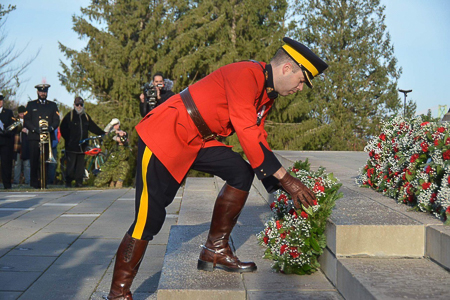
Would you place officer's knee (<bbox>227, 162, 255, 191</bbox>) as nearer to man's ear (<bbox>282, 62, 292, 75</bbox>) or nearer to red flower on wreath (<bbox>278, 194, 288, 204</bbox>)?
red flower on wreath (<bbox>278, 194, 288, 204</bbox>)

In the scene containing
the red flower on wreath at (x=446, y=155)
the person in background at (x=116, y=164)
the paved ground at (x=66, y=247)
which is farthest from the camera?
the person in background at (x=116, y=164)

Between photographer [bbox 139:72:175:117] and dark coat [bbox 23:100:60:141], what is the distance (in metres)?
4.24

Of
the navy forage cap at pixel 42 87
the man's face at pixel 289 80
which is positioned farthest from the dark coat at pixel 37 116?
the man's face at pixel 289 80

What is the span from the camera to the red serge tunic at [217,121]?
306 centimetres

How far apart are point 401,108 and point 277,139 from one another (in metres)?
6.92

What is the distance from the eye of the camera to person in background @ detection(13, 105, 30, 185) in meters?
12.4

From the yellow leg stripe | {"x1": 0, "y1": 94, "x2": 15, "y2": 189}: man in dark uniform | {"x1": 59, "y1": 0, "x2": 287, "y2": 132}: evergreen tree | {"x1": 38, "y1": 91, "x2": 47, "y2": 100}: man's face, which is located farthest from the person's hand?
{"x1": 59, "y1": 0, "x2": 287, "y2": 132}: evergreen tree

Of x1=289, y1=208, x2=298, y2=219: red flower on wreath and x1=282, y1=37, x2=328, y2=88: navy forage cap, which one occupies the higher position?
x1=282, y1=37, x2=328, y2=88: navy forage cap

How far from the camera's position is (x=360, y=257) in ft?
10.3

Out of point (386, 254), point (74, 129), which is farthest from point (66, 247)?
point (74, 129)

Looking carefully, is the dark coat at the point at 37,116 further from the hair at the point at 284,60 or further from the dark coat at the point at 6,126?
the hair at the point at 284,60

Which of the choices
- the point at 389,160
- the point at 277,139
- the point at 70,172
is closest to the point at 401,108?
the point at 277,139

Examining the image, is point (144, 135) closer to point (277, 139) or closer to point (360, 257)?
point (360, 257)

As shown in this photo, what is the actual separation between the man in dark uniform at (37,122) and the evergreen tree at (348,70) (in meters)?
15.2
